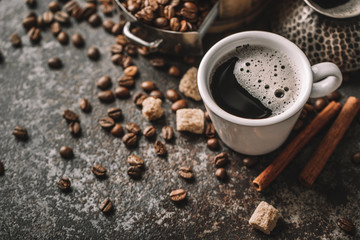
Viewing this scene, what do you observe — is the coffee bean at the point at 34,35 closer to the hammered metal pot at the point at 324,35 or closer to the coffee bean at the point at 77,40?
the coffee bean at the point at 77,40

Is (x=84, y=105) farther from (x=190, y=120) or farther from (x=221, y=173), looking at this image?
(x=221, y=173)

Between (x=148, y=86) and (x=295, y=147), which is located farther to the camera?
(x=148, y=86)

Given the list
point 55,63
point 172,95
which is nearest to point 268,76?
point 172,95

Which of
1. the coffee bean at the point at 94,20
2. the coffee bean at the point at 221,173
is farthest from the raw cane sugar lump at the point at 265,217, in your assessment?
the coffee bean at the point at 94,20

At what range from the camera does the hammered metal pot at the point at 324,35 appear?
1087 mm

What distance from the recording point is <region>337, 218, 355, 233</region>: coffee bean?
983 millimetres

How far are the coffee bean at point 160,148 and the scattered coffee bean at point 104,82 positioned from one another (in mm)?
289

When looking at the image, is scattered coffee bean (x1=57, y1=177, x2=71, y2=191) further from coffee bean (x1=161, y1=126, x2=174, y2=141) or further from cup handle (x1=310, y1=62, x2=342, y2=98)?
cup handle (x1=310, y1=62, x2=342, y2=98)

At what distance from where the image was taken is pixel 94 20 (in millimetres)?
1359

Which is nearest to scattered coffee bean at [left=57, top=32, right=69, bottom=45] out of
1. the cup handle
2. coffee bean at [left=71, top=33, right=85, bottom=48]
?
coffee bean at [left=71, top=33, right=85, bottom=48]

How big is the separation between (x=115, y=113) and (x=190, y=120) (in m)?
0.27

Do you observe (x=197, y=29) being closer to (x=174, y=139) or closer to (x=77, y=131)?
(x=174, y=139)

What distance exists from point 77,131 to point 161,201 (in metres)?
0.37

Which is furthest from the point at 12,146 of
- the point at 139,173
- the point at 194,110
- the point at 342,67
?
the point at 342,67
